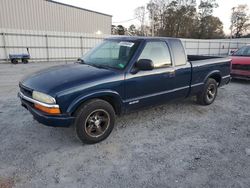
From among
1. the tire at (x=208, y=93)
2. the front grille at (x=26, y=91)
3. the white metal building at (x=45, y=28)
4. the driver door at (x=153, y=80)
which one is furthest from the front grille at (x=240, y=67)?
the white metal building at (x=45, y=28)

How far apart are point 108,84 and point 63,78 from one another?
71 centimetres

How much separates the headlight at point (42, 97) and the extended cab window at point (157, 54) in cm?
173

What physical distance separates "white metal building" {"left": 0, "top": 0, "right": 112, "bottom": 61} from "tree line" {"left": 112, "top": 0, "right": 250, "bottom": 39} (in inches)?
908

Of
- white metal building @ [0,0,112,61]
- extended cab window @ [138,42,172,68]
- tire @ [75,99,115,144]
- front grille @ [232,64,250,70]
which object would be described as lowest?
tire @ [75,99,115,144]

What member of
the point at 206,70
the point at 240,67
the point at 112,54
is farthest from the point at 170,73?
the point at 240,67

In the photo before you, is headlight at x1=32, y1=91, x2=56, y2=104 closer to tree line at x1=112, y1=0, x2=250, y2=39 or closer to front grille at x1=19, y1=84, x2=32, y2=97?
front grille at x1=19, y1=84, x2=32, y2=97

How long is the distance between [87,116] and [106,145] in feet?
2.03

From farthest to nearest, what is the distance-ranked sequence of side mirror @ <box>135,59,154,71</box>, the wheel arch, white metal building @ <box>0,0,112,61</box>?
1. white metal building @ <box>0,0,112,61</box>
2. the wheel arch
3. side mirror @ <box>135,59,154,71</box>

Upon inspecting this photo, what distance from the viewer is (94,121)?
10.5 feet

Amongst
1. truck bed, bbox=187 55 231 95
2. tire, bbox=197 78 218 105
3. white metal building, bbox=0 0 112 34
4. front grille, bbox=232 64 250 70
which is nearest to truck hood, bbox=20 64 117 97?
truck bed, bbox=187 55 231 95

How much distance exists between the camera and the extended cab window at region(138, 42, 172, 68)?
12.1 feet

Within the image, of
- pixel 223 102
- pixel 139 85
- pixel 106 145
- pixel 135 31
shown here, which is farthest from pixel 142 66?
pixel 135 31

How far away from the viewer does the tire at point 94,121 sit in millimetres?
2986

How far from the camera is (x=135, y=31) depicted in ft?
156
